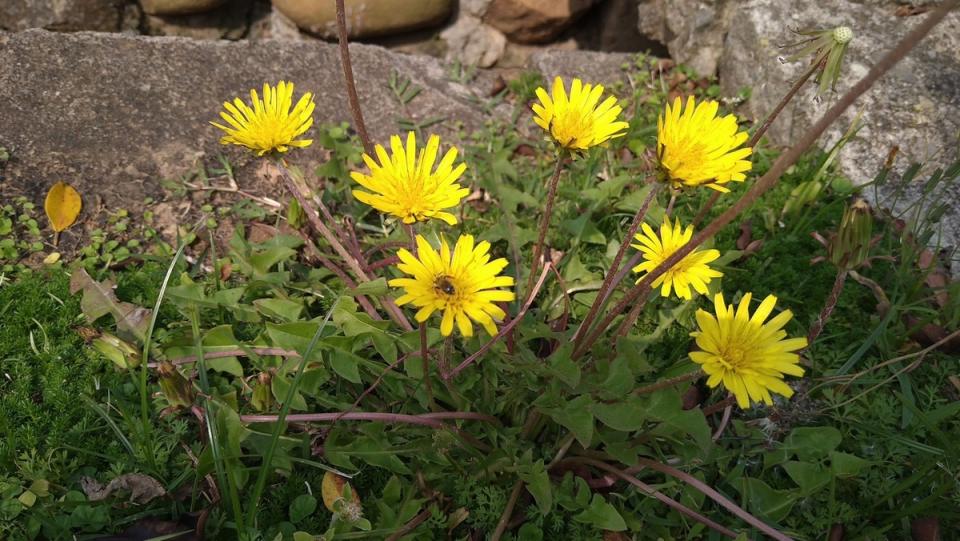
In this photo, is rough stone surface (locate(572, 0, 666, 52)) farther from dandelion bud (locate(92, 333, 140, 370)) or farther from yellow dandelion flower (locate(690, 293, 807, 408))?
dandelion bud (locate(92, 333, 140, 370))

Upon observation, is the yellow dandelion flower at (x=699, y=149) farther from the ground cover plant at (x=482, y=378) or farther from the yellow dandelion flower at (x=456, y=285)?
the yellow dandelion flower at (x=456, y=285)

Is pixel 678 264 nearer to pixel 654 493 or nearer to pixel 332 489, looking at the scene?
pixel 654 493

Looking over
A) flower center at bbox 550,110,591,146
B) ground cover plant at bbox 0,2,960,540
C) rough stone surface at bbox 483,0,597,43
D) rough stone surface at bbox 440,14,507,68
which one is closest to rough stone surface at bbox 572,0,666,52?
rough stone surface at bbox 483,0,597,43

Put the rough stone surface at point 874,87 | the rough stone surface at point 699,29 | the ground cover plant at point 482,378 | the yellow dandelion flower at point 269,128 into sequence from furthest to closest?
the rough stone surface at point 699,29, the rough stone surface at point 874,87, the yellow dandelion flower at point 269,128, the ground cover plant at point 482,378

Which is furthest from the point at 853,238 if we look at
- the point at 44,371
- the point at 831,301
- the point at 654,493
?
the point at 44,371

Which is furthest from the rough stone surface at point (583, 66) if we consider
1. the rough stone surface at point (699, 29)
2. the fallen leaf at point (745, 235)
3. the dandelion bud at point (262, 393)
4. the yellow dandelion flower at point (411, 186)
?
the dandelion bud at point (262, 393)

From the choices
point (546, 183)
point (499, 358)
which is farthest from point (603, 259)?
point (499, 358)

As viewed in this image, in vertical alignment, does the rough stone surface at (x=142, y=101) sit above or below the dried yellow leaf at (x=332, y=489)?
above
